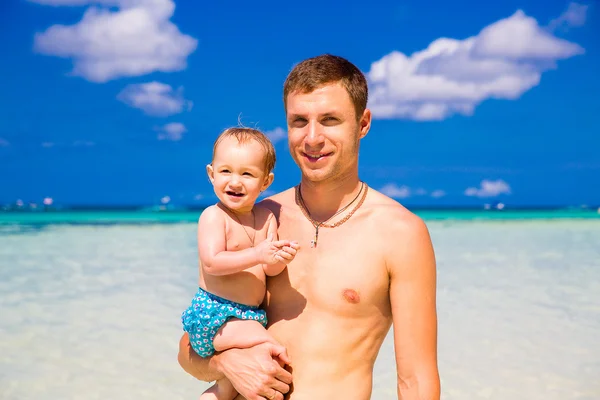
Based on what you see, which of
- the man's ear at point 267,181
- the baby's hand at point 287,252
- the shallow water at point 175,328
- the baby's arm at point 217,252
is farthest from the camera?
the shallow water at point 175,328

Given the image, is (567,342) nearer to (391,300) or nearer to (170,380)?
(170,380)

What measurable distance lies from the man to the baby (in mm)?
84

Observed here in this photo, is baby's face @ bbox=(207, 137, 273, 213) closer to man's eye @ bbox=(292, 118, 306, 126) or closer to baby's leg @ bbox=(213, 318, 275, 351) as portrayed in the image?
man's eye @ bbox=(292, 118, 306, 126)

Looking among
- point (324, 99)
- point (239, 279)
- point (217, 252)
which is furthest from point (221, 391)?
point (324, 99)

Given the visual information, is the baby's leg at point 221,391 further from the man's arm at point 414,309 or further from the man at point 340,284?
A: the man's arm at point 414,309

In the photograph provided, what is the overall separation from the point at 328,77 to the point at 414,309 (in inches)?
39.7

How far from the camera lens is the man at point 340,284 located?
245cm

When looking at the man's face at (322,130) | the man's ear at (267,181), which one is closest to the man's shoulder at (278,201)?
the man's ear at (267,181)

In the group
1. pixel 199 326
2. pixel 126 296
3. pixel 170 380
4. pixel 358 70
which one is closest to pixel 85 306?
pixel 126 296

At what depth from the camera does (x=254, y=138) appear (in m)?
2.59

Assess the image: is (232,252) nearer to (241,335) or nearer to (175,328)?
(241,335)

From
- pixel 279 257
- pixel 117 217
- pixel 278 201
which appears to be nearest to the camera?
pixel 279 257

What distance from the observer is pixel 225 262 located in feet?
8.03

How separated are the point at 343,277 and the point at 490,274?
28.2 ft
